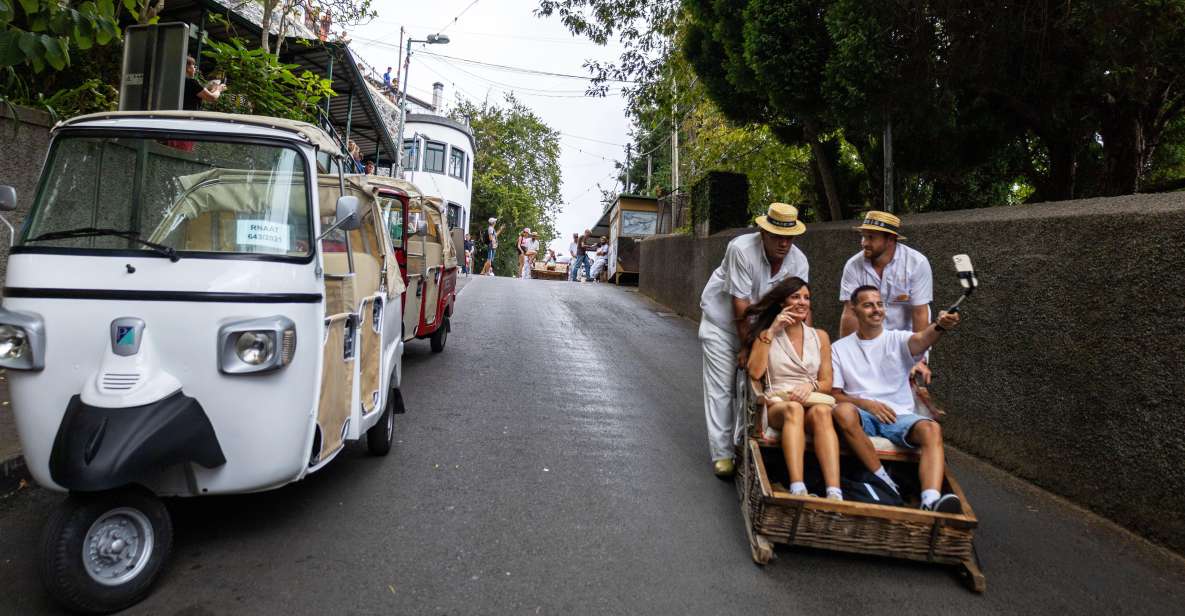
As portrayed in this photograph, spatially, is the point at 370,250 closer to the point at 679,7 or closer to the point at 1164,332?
the point at 1164,332

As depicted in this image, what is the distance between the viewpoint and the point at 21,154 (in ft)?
25.2

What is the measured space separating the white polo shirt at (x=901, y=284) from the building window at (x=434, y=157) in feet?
131

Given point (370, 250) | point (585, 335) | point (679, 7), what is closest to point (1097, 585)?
point (370, 250)

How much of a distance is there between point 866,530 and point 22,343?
4.01 metres

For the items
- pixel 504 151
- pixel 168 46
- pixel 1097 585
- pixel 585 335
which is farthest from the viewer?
pixel 504 151

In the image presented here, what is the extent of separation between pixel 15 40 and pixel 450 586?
3.79m

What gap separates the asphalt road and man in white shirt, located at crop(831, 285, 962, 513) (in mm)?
522

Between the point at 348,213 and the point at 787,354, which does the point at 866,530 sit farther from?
the point at 348,213

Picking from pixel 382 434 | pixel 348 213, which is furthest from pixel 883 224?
pixel 382 434

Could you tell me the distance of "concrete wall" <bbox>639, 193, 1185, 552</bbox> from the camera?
458 centimetres

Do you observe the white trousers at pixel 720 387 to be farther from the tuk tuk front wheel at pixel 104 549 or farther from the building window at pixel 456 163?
the building window at pixel 456 163

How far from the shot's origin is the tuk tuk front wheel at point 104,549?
10.2 ft

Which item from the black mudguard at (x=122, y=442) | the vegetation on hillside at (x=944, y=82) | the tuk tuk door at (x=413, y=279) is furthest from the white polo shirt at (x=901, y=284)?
the tuk tuk door at (x=413, y=279)

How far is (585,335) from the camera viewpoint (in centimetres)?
1239
